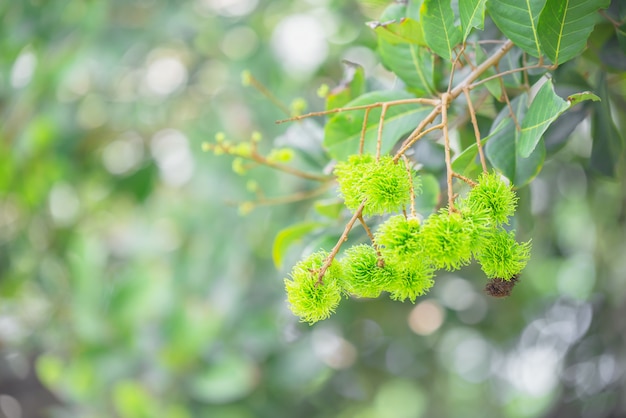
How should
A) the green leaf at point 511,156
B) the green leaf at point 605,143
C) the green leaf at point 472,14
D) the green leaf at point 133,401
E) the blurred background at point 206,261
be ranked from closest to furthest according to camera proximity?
the green leaf at point 472,14, the green leaf at point 511,156, the green leaf at point 605,143, the green leaf at point 133,401, the blurred background at point 206,261

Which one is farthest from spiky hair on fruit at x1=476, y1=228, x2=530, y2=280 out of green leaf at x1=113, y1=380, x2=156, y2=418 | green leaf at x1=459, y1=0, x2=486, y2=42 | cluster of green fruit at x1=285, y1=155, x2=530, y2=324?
green leaf at x1=113, y1=380, x2=156, y2=418

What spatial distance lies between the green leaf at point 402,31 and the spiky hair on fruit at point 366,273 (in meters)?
0.30

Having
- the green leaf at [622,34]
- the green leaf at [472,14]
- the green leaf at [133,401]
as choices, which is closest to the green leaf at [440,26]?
the green leaf at [472,14]

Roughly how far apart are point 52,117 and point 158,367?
937 millimetres

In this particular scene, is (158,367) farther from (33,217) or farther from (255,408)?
(33,217)

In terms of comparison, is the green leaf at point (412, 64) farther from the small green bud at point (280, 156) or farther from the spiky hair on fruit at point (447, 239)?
the spiky hair on fruit at point (447, 239)

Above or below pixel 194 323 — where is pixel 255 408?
below

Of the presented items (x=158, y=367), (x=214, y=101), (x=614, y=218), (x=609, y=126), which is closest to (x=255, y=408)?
(x=158, y=367)

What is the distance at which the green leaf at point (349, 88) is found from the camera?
1.00 metres

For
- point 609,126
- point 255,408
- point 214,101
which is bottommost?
point 255,408

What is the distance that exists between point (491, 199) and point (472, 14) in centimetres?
22

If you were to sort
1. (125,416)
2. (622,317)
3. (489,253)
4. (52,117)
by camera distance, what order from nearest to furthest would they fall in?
(489,253) → (125,416) → (622,317) → (52,117)

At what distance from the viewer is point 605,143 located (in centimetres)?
100

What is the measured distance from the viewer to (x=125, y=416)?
201 cm
